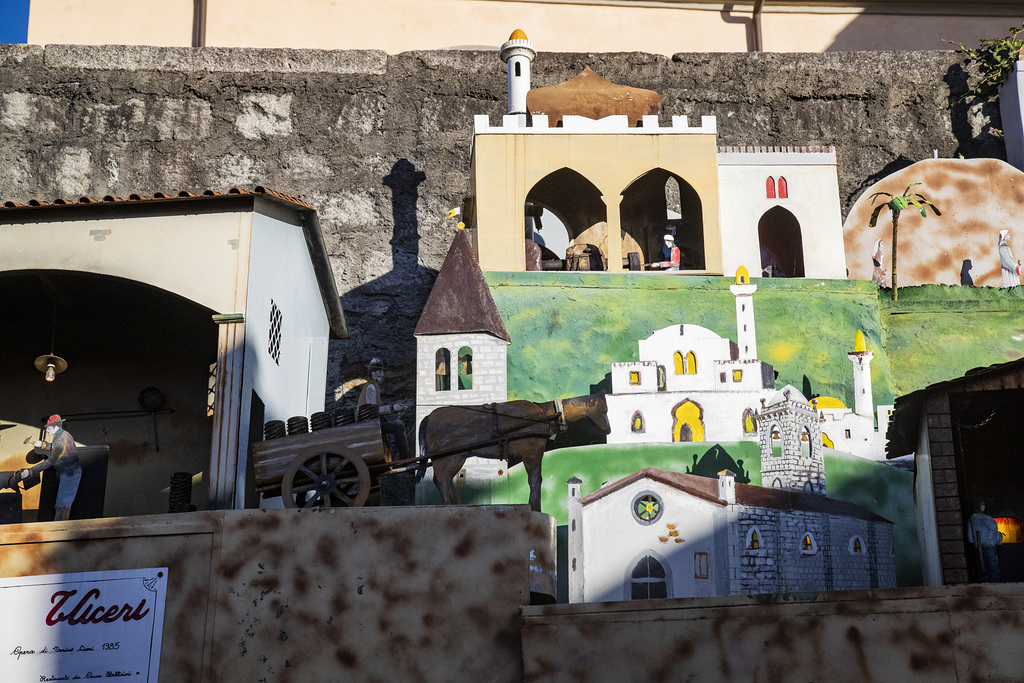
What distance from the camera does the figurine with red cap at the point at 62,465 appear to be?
400 inches

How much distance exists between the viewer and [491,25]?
24.3 m

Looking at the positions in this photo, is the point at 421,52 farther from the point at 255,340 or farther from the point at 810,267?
the point at 255,340

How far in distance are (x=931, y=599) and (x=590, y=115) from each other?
44.5 ft

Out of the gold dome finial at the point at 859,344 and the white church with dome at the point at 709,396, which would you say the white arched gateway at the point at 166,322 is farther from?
the gold dome finial at the point at 859,344

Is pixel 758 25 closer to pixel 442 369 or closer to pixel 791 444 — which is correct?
pixel 791 444

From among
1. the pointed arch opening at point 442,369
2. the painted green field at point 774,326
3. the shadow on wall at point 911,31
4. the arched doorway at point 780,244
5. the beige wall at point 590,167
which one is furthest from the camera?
the shadow on wall at point 911,31

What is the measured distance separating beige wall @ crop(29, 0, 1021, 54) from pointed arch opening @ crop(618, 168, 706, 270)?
633 centimetres

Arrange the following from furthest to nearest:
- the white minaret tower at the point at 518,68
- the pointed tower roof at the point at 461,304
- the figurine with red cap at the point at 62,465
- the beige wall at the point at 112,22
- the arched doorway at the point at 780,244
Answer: the beige wall at the point at 112,22
the white minaret tower at the point at 518,68
the arched doorway at the point at 780,244
the pointed tower roof at the point at 461,304
the figurine with red cap at the point at 62,465

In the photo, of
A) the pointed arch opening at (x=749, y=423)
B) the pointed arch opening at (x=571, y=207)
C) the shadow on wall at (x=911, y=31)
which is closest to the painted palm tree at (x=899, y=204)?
the pointed arch opening at (x=749, y=423)

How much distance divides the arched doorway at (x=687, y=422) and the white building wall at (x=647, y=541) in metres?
1.49

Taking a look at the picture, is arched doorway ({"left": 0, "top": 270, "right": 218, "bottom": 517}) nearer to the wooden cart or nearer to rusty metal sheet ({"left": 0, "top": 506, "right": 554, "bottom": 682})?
the wooden cart

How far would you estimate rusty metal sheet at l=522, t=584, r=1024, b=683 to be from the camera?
19.0ft

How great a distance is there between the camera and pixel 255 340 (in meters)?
10.2

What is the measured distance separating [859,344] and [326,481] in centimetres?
1012
